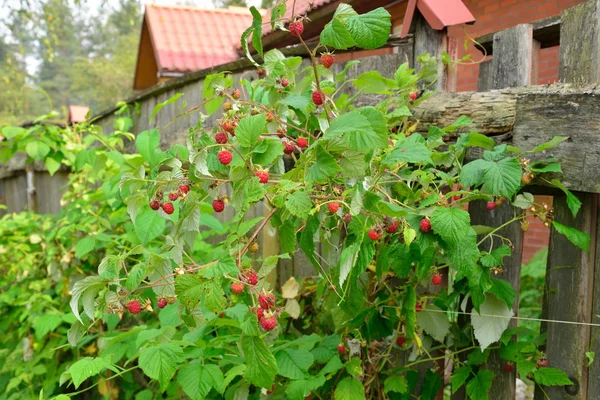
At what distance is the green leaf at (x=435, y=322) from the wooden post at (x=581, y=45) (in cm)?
77

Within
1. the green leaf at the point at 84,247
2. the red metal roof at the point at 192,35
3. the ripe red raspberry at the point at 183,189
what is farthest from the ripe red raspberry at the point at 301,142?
the red metal roof at the point at 192,35

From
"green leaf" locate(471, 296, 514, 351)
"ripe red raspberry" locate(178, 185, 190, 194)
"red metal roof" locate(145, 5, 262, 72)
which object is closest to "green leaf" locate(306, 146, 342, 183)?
"ripe red raspberry" locate(178, 185, 190, 194)

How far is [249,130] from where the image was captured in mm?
1587

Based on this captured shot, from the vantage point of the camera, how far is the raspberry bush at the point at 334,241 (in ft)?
4.89

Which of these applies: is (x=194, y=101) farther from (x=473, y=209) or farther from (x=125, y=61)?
(x=125, y=61)

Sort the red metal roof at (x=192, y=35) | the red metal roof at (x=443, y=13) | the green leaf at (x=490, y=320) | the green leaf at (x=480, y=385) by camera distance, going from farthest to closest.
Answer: the red metal roof at (x=192, y=35) < the red metal roof at (x=443, y=13) < the green leaf at (x=480, y=385) < the green leaf at (x=490, y=320)

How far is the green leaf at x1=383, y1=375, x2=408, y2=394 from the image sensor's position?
2023 millimetres

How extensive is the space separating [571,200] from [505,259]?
1.24 ft

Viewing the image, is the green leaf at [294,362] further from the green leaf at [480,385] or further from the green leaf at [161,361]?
the green leaf at [480,385]

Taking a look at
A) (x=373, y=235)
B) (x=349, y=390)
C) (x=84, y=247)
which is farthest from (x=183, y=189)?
(x=84, y=247)

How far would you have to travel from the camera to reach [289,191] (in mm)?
1553

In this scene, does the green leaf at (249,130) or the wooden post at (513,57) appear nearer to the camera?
the green leaf at (249,130)

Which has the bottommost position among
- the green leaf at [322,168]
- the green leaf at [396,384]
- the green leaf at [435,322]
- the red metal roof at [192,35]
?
the green leaf at [396,384]

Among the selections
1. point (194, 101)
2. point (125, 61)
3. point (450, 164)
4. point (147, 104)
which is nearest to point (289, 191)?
point (450, 164)
